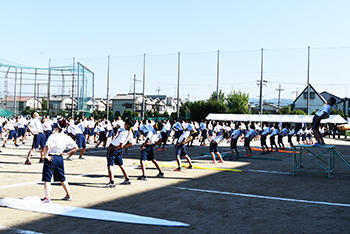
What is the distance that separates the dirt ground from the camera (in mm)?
5723

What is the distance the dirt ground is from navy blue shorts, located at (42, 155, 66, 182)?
0.63 m

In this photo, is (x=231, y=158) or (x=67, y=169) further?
(x=231, y=158)

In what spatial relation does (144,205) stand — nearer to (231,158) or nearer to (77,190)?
(77,190)

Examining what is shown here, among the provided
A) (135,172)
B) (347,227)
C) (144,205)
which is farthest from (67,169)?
(347,227)

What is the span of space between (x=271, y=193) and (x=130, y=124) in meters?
4.25

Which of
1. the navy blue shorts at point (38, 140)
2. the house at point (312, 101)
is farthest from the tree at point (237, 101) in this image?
the navy blue shorts at point (38, 140)

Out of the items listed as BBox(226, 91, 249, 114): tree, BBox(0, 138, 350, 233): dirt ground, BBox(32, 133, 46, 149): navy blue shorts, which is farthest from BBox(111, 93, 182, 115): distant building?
BBox(0, 138, 350, 233): dirt ground

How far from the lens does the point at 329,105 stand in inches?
465

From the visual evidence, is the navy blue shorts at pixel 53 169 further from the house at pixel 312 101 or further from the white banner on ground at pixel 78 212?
the house at pixel 312 101

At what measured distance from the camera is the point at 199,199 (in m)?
7.89

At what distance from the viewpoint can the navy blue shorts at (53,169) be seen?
22.9 ft

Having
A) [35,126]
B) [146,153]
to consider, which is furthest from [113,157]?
[35,126]

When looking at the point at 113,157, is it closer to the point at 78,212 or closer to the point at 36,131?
the point at 78,212

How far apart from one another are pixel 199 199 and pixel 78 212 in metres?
2.85
